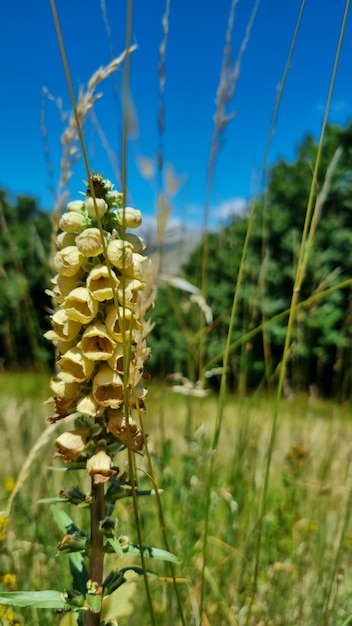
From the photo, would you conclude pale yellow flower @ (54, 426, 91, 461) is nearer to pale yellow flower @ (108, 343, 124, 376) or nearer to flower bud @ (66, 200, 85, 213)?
pale yellow flower @ (108, 343, 124, 376)

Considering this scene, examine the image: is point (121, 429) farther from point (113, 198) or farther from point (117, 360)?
point (113, 198)

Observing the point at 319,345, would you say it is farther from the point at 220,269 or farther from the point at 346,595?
the point at 346,595

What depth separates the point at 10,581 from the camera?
140 cm

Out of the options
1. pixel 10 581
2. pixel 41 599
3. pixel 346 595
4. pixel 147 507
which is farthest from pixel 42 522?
pixel 41 599

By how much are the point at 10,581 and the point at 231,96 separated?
4.92 ft

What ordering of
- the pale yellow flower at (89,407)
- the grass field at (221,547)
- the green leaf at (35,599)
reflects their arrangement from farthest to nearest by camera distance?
the grass field at (221,547) < the pale yellow flower at (89,407) < the green leaf at (35,599)

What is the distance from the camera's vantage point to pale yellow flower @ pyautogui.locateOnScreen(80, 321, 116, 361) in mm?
1029

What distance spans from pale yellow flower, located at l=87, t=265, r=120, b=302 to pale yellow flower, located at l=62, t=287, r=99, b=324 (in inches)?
0.6

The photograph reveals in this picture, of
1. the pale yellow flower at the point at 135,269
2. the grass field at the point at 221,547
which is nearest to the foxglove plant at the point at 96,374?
the pale yellow flower at the point at 135,269

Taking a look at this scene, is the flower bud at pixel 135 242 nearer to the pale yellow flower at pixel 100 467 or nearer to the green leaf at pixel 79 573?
the pale yellow flower at pixel 100 467

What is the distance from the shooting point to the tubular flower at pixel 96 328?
1028 millimetres

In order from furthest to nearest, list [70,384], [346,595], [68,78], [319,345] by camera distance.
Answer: [319,345] → [346,595] → [70,384] → [68,78]

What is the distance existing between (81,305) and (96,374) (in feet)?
0.46

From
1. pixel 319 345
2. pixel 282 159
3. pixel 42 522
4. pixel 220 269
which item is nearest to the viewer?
pixel 42 522
